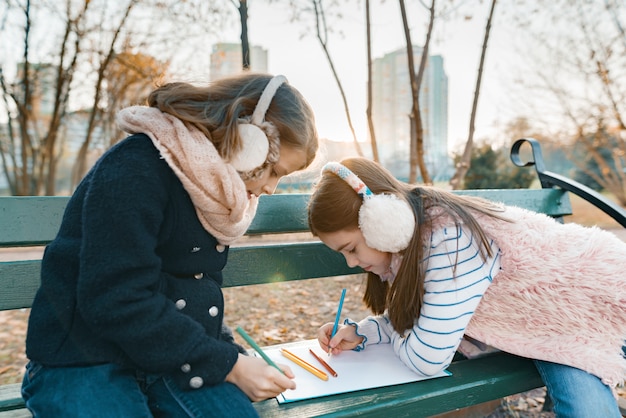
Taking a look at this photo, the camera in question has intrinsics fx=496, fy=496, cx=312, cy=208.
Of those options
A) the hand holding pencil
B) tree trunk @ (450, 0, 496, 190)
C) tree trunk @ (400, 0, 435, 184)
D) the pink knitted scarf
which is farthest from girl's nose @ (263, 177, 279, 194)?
tree trunk @ (450, 0, 496, 190)

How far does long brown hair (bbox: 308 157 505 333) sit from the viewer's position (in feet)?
5.22

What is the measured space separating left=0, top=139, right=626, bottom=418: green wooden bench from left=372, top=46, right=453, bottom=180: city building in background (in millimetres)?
2775

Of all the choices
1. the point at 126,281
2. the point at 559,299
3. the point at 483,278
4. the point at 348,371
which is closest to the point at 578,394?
the point at 559,299

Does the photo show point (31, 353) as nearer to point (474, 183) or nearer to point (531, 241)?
point (531, 241)

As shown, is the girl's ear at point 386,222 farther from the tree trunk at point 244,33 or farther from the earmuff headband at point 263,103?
the tree trunk at point 244,33

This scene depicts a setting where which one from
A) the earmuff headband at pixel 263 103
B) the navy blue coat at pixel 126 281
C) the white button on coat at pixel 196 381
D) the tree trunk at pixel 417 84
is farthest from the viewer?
the tree trunk at pixel 417 84

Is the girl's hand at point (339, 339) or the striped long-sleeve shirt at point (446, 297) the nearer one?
the striped long-sleeve shirt at point (446, 297)

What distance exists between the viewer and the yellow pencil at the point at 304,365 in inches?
61.4

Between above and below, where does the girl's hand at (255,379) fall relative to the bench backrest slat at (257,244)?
below

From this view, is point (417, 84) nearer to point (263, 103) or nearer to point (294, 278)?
point (294, 278)

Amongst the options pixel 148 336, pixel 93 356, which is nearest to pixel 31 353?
pixel 93 356

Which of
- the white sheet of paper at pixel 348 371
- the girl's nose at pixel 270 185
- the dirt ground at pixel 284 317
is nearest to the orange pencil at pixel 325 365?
the white sheet of paper at pixel 348 371

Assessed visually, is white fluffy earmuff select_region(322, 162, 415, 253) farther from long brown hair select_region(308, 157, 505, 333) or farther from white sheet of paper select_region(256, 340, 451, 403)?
white sheet of paper select_region(256, 340, 451, 403)

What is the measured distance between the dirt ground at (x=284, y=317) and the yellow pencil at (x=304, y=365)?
1459 mm
